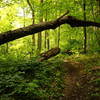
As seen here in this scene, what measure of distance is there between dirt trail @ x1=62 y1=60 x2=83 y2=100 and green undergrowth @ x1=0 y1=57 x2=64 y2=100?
30 centimetres

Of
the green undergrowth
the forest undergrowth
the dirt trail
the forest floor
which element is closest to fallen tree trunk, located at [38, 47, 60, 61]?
the dirt trail

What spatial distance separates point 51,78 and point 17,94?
2679 millimetres

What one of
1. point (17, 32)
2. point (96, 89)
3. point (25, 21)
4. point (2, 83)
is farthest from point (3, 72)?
point (25, 21)

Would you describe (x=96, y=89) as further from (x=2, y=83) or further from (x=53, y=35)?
(x=53, y=35)

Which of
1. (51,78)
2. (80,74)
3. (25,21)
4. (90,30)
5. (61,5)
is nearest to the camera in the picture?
(51,78)

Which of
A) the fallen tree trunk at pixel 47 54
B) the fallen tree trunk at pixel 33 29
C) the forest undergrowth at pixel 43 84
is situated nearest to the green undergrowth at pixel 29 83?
the forest undergrowth at pixel 43 84

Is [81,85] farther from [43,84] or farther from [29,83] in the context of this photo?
[29,83]

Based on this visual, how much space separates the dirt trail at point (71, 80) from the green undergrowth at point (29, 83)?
302mm

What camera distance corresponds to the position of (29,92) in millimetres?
6121

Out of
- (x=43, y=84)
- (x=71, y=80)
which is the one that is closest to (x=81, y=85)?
(x=71, y=80)

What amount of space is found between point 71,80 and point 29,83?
10.9 feet

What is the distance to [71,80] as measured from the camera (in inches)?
354

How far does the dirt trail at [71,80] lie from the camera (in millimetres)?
7047

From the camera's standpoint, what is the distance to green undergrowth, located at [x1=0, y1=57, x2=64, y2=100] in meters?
5.98
